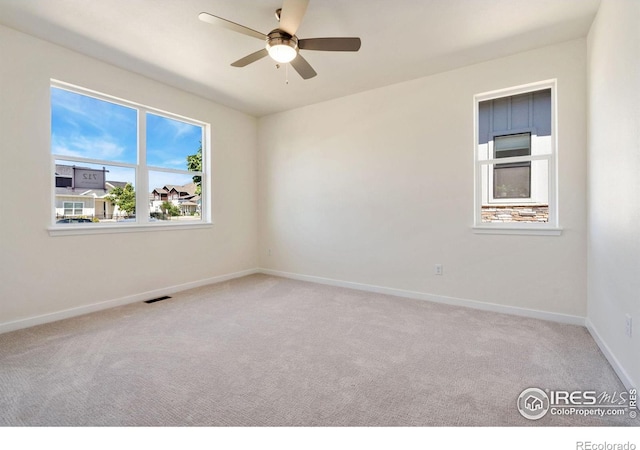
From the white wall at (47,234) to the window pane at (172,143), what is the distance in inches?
8.8

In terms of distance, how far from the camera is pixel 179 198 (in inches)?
172

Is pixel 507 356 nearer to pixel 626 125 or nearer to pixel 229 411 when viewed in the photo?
pixel 626 125

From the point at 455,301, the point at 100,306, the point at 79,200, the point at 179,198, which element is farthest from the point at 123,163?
the point at 455,301

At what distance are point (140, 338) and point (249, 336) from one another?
95 cm

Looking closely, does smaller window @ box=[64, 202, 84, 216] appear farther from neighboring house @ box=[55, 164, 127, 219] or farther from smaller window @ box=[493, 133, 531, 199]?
smaller window @ box=[493, 133, 531, 199]

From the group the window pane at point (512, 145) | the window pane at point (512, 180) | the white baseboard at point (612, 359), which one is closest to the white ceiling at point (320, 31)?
the window pane at point (512, 145)

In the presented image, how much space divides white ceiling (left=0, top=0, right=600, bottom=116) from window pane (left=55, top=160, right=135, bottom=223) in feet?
4.05

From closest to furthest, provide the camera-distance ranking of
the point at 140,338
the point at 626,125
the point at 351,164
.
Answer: the point at 626,125, the point at 140,338, the point at 351,164

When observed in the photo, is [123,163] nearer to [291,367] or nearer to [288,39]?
[288,39]

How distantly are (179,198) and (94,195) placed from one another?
107 centimetres

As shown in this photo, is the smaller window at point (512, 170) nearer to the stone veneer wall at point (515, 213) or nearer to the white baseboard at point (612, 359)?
the stone veneer wall at point (515, 213)

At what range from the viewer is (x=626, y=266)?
1.88 meters

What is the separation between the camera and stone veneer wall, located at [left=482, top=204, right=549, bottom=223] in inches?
126
